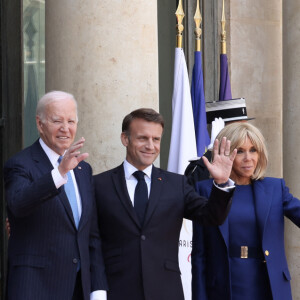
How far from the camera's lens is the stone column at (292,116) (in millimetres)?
7461

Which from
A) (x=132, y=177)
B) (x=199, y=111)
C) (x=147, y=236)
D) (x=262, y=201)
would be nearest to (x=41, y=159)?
(x=132, y=177)

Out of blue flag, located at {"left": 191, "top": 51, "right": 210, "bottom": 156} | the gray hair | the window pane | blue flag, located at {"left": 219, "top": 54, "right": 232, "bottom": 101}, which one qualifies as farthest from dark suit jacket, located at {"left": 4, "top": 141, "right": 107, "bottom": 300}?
blue flag, located at {"left": 219, "top": 54, "right": 232, "bottom": 101}

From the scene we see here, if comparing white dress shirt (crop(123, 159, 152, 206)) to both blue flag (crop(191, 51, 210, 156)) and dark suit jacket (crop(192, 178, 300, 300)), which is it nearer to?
dark suit jacket (crop(192, 178, 300, 300))

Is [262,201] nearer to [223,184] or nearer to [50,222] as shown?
[223,184]

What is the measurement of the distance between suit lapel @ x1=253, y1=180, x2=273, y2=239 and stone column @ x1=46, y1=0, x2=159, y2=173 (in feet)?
3.72

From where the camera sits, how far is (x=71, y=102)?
405 cm

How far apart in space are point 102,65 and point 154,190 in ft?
4.19

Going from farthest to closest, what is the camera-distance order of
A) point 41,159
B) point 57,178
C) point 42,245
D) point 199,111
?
point 199,111 → point 41,159 → point 42,245 → point 57,178

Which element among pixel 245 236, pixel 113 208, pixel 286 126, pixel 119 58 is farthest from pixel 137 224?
pixel 286 126

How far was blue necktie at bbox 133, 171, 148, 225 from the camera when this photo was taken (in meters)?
4.24

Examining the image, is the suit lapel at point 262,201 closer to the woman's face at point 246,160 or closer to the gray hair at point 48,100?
the woman's face at point 246,160

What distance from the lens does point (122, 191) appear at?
4.29 metres

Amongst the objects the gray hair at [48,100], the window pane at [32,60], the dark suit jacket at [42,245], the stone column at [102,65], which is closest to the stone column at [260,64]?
the window pane at [32,60]

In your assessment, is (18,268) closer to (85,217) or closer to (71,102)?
(85,217)
